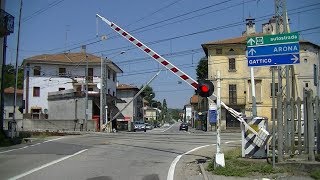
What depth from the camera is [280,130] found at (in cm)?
1271

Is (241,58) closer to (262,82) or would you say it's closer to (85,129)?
(262,82)

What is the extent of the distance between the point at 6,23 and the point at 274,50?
20.6 metres

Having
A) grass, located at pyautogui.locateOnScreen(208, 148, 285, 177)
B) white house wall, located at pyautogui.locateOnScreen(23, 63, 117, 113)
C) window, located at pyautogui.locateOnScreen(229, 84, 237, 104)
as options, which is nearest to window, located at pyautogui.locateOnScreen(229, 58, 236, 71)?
window, located at pyautogui.locateOnScreen(229, 84, 237, 104)

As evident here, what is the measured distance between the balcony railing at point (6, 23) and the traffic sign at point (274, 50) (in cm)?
1935

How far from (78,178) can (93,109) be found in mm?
47611

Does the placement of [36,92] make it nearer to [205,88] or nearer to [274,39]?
[205,88]

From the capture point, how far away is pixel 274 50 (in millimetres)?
13641

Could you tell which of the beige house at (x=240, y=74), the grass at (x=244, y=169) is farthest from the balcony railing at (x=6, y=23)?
the beige house at (x=240, y=74)

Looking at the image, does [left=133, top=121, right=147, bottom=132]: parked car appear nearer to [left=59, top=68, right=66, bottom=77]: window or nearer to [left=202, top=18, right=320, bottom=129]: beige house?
[left=202, top=18, right=320, bottom=129]: beige house

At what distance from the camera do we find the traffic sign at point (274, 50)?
13.3 meters

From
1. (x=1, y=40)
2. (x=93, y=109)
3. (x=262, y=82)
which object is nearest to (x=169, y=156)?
(x=1, y=40)

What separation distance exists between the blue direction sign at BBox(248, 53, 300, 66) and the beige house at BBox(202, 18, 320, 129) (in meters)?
48.3

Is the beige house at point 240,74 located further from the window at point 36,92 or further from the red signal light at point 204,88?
the red signal light at point 204,88

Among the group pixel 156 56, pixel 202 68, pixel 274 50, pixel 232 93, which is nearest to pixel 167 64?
pixel 156 56
